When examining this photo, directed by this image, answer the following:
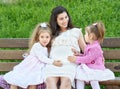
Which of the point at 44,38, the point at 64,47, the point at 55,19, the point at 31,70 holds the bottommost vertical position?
the point at 31,70

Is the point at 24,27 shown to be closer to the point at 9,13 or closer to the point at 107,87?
the point at 9,13

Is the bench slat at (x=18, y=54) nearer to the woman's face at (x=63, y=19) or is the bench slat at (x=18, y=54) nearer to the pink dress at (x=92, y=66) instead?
the pink dress at (x=92, y=66)

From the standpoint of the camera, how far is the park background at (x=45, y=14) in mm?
8023

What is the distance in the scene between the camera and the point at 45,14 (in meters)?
8.57

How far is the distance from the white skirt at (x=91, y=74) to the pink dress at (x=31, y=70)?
15.5 inches

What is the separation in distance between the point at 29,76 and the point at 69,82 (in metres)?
0.50

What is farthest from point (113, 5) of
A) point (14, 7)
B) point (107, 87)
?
point (107, 87)

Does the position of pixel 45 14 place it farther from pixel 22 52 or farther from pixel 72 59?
pixel 72 59

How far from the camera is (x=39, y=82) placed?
5.85 metres

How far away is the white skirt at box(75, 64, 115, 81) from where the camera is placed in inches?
228

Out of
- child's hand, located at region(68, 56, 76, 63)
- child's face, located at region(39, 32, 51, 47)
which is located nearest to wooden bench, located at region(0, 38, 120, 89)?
child's face, located at region(39, 32, 51, 47)

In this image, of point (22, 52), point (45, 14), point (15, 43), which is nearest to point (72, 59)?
point (22, 52)

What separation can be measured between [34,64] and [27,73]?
5.6 inches

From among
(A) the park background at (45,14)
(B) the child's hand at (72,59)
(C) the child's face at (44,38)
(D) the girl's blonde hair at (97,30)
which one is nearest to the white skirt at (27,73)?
(C) the child's face at (44,38)
